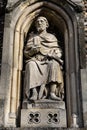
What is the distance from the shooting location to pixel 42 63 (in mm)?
6789

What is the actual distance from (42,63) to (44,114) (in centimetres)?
107

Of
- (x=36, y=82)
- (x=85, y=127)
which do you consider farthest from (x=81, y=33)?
(x=85, y=127)

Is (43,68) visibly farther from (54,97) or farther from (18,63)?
(54,97)

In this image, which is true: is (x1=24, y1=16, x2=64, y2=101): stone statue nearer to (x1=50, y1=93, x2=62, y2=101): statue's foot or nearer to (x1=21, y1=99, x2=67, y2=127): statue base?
(x1=50, y1=93, x2=62, y2=101): statue's foot

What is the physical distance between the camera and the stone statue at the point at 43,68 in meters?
6.50

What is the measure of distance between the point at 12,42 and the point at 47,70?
92 cm

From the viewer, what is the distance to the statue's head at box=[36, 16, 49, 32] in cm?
736

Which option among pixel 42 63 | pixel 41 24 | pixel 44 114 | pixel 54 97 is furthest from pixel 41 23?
pixel 44 114

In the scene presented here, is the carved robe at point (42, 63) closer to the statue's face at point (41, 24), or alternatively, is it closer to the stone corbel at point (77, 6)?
the statue's face at point (41, 24)

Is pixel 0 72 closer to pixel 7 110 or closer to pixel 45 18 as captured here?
pixel 7 110

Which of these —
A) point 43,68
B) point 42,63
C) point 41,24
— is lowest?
point 43,68

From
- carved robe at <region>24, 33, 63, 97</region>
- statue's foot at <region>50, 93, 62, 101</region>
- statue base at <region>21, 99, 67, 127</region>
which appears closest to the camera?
statue base at <region>21, 99, 67, 127</region>

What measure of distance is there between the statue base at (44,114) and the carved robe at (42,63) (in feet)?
1.06

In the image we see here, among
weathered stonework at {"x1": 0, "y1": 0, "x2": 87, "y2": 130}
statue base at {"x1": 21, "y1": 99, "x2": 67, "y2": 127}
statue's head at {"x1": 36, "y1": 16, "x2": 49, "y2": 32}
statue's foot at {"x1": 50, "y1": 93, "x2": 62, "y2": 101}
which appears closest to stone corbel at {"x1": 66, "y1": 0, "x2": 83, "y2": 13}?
weathered stonework at {"x1": 0, "y1": 0, "x2": 87, "y2": 130}
